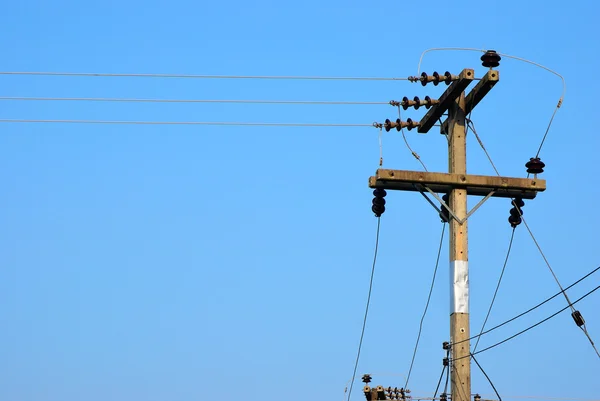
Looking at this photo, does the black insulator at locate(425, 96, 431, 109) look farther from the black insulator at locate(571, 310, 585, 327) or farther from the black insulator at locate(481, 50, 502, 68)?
the black insulator at locate(571, 310, 585, 327)

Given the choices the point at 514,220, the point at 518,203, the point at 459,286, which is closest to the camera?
the point at 459,286

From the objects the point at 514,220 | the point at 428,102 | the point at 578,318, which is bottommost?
the point at 578,318

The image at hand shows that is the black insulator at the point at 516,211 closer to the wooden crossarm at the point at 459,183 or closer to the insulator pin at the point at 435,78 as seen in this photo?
the wooden crossarm at the point at 459,183

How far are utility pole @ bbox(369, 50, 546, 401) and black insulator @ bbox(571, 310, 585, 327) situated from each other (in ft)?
6.49

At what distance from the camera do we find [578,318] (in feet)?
70.1

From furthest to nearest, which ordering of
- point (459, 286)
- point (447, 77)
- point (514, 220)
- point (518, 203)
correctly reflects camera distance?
point (514, 220) < point (518, 203) < point (447, 77) < point (459, 286)

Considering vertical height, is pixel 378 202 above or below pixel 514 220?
below

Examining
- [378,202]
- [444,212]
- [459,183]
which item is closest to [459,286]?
[444,212]

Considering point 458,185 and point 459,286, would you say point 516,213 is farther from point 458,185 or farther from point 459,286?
point 459,286

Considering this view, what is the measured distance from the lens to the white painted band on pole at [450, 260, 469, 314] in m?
21.0

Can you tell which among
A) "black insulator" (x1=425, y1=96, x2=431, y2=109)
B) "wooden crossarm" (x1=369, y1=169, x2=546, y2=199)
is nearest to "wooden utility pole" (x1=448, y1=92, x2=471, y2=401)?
"wooden crossarm" (x1=369, y1=169, x2=546, y2=199)

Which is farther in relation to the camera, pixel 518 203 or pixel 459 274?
pixel 518 203

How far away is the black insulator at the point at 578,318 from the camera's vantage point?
69.9 feet

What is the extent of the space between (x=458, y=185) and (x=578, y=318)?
314 cm
